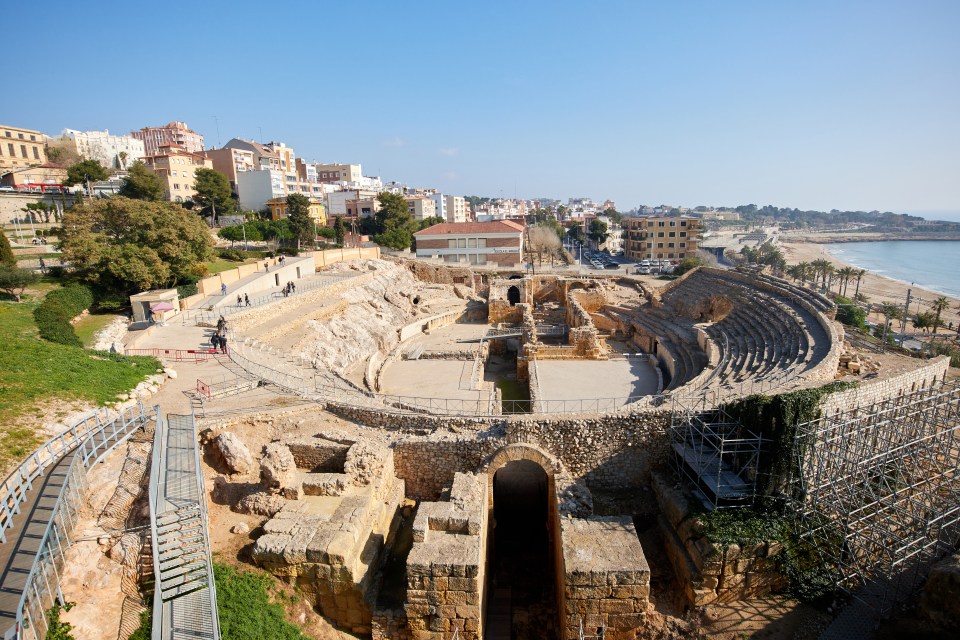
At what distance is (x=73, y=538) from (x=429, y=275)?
3763 centimetres

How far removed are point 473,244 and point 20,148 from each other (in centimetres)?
4923

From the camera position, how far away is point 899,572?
988 cm

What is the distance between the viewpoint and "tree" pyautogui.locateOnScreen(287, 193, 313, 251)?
44.8m

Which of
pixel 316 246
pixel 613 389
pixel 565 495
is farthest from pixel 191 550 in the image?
pixel 316 246

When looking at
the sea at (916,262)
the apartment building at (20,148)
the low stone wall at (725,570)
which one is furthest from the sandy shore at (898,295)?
the apartment building at (20,148)

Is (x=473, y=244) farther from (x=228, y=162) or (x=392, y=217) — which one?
(x=228, y=162)

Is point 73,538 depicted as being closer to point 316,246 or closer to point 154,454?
point 154,454

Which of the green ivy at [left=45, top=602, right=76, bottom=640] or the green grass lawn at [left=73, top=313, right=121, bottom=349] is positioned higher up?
the green grass lawn at [left=73, top=313, right=121, bottom=349]

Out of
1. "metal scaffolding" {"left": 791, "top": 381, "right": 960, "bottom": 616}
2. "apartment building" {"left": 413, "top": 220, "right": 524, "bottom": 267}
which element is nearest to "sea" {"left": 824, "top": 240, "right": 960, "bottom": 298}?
"apartment building" {"left": 413, "top": 220, "right": 524, "bottom": 267}

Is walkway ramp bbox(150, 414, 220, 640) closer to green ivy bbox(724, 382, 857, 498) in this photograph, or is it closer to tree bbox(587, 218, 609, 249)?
green ivy bbox(724, 382, 857, 498)

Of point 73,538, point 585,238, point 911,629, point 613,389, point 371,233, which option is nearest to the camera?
point 73,538

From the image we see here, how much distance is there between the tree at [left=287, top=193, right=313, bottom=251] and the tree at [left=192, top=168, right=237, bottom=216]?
7.44 meters

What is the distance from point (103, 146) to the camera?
226 feet

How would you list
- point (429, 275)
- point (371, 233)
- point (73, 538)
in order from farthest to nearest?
1. point (371, 233)
2. point (429, 275)
3. point (73, 538)
